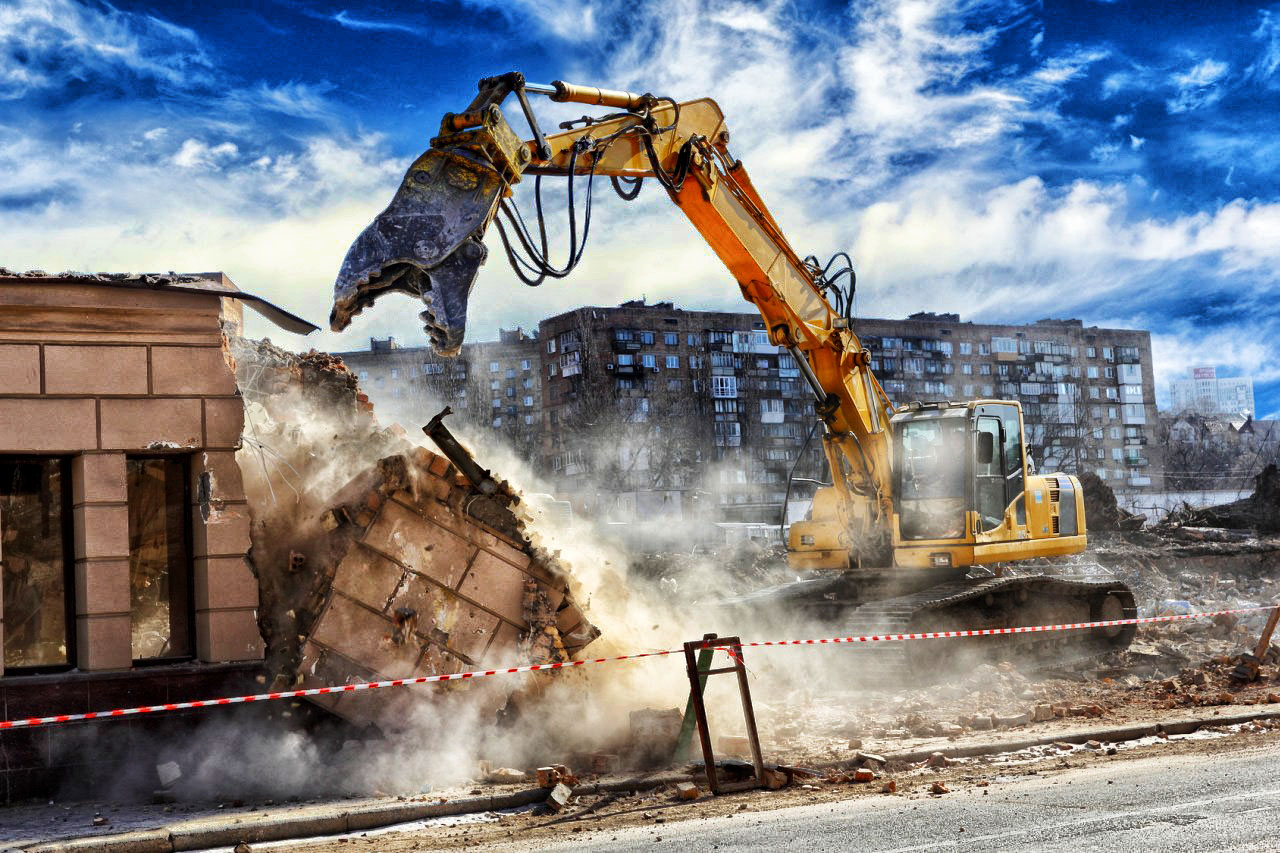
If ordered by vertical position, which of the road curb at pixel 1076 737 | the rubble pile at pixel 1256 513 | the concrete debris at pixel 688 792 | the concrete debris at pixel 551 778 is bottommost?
the road curb at pixel 1076 737

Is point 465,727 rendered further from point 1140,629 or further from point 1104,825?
point 1140,629

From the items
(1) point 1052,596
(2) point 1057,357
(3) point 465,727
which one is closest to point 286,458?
(3) point 465,727

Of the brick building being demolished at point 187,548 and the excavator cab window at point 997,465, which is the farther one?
the excavator cab window at point 997,465

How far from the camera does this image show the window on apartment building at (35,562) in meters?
10.4

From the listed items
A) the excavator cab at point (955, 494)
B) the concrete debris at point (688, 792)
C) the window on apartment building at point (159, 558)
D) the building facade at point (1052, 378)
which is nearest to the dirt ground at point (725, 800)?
the concrete debris at point (688, 792)

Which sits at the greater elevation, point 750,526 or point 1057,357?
point 1057,357

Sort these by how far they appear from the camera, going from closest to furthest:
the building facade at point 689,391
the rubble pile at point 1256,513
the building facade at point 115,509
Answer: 1. the building facade at point 115,509
2. the rubble pile at point 1256,513
3. the building facade at point 689,391

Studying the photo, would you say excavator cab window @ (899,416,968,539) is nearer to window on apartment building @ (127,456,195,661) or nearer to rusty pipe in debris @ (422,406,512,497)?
rusty pipe in debris @ (422,406,512,497)

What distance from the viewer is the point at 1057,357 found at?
10825 cm

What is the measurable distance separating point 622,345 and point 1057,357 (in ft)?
151

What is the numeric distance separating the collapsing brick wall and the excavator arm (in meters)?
2.05

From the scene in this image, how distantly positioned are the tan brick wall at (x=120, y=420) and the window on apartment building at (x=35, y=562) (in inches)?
6.7

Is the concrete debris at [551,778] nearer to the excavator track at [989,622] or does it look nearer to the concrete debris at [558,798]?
the concrete debris at [558,798]

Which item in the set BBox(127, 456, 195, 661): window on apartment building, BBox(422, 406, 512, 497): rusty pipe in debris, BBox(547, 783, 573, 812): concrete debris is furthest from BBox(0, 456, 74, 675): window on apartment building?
BBox(547, 783, 573, 812): concrete debris
